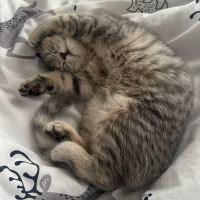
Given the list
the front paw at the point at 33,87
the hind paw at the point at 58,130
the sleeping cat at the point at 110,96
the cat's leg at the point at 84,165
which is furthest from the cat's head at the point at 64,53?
the cat's leg at the point at 84,165

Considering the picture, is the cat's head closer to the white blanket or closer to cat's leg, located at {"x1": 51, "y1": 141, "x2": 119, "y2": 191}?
the white blanket

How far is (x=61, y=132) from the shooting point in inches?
46.2

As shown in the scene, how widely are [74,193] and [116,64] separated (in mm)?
674

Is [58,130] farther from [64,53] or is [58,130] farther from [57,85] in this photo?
[64,53]

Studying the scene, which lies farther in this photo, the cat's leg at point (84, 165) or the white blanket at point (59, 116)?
the cat's leg at point (84, 165)

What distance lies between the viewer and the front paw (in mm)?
1233

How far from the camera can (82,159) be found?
1074 millimetres

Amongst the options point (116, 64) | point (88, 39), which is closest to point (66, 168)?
point (116, 64)

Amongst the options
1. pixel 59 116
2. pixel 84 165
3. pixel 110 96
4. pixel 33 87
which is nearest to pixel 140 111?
pixel 110 96

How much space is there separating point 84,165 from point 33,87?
481 mm

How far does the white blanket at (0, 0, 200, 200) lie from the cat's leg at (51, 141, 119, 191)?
0.13 ft

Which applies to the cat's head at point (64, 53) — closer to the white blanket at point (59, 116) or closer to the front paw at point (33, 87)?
the white blanket at point (59, 116)

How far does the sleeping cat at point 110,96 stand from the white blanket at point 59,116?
5 cm

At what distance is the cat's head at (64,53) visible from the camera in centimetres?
140
